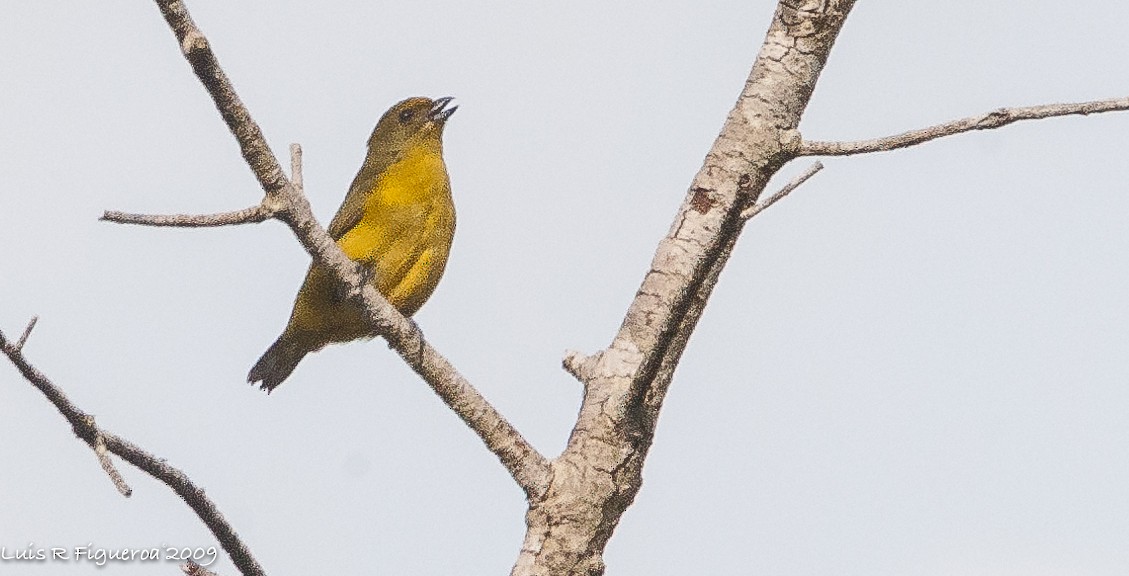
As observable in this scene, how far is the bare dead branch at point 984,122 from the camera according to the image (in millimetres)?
3654

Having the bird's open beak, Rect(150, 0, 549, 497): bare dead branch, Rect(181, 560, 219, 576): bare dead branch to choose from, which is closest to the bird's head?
the bird's open beak

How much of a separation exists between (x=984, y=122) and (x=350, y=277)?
175 cm

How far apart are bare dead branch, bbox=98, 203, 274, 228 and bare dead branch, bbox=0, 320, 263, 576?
0.46 meters

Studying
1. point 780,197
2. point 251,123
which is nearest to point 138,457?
point 251,123

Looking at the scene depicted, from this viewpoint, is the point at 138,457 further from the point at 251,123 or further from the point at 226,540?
the point at 251,123

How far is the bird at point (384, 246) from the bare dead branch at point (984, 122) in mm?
2817

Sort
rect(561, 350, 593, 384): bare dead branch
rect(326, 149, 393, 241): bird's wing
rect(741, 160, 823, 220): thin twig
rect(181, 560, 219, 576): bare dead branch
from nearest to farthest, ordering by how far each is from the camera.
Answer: rect(181, 560, 219, 576): bare dead branch → rect(741, 160, 823, 220): thin twig → rect(561, 350, 593, 384): bare dead branch → rect(326, 149, 393, 241): bird's wing

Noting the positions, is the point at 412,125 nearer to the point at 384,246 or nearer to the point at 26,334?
the point at 384,246

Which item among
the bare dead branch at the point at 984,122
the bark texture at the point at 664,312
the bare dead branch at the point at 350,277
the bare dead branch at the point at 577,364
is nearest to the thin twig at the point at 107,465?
the bare dead branch at the point at 350,277

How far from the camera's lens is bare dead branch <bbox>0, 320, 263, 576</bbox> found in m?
3.23

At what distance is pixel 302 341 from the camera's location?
690cm

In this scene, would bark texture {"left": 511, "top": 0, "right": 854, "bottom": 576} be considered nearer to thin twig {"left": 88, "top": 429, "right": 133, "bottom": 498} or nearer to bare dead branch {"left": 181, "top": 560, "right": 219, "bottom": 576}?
bare dead branch {"left": 181, "top": 560, "right": 219, "bottom": 576}

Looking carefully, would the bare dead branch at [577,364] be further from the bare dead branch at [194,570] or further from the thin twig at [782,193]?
the bare dead branch at [194,570]

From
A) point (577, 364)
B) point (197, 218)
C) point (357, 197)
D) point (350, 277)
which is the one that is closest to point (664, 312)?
point (577, 364)
